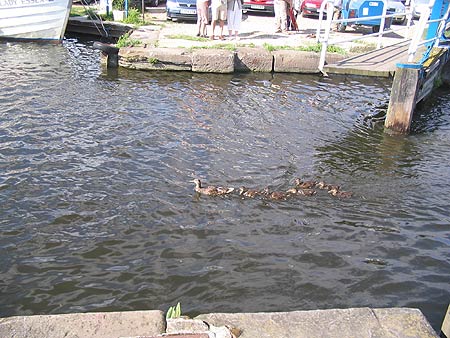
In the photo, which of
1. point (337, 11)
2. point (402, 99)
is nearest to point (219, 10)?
point (337, 11)

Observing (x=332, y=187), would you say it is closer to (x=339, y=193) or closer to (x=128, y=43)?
(x=339, y=193)

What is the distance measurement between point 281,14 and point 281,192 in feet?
40.3

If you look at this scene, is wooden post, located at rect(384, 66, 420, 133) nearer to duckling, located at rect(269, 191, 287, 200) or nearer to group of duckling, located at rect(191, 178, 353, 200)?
group of duckling, located at rect(191, 178, 353, 200)

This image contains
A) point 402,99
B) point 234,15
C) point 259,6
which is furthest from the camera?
point 259,6

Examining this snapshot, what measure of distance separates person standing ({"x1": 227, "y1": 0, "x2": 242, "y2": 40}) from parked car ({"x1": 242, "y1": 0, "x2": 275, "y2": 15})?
23.9 feet

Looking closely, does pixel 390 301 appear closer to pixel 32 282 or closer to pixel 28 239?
pixel 32 282

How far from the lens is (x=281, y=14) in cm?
1756

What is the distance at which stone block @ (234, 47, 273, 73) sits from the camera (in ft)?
45.2

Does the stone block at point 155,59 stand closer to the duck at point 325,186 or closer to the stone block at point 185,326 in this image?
the duck at point 325,186

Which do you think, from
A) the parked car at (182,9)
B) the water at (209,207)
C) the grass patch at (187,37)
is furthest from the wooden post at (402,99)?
the parked car at (182,9)

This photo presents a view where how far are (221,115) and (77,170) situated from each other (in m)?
3.81

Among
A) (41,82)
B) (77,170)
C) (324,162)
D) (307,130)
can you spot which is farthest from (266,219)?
(41,82)

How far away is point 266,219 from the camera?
6160 mm

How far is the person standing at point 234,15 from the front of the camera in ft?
50.0
